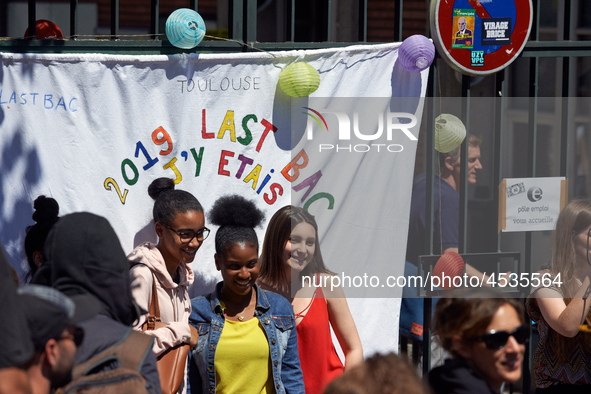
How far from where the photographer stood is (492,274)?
4.32 meters

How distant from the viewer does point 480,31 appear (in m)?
4.17

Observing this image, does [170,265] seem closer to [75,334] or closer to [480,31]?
[75,334]

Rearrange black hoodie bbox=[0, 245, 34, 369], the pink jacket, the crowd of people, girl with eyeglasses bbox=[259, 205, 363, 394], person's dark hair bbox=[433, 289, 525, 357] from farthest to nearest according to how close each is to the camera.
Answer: girl with eyeglasses bbox=[259, 205, 363, 394], the pink jacket, person's dark hair bbox=[433, 289, 525, 357], the crowd of people, black hoodie bbox=[0, 245, 34, 369]

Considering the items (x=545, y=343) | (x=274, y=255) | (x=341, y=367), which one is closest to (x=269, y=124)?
(x=274, y=255)

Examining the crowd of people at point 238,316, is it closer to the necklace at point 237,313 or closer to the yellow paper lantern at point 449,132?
the necklace at point 237,313

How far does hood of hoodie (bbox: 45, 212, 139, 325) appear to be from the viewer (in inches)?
89.0

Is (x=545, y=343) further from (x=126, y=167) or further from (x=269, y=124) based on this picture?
(x=126, y=167)

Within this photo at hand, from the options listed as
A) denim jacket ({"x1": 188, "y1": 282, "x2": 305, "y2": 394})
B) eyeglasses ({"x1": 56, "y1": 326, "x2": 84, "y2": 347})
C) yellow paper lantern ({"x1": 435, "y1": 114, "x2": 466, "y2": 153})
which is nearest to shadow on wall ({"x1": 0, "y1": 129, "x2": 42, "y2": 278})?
denim jacket ({"x1": 188, "y1": 282, "x2": 305, "y2": 394})

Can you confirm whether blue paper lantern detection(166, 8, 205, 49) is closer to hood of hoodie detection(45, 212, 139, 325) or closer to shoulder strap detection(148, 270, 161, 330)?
shoulder strap detection(148, 270, 161, 330)

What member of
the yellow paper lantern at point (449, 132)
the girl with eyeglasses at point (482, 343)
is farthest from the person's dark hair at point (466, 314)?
the yellow paper lantern at point (449, 132)

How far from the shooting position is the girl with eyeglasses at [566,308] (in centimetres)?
348

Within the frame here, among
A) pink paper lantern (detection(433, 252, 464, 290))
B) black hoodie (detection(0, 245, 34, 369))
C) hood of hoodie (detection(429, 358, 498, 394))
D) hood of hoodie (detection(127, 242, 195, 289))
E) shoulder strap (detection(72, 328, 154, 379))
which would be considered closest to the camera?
black hoodie (detection(0, 245, 34, 369))

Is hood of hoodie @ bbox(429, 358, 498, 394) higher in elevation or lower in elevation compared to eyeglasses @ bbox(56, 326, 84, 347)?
lower

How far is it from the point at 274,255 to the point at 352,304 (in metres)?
0.68
